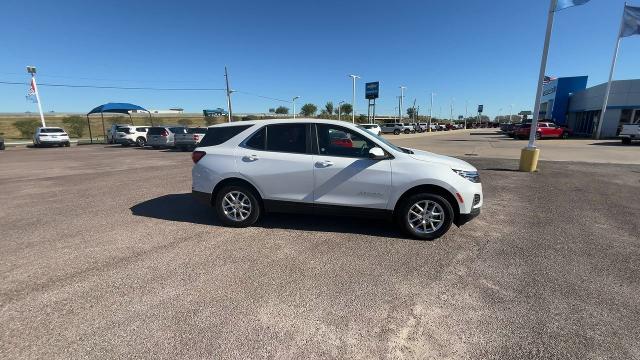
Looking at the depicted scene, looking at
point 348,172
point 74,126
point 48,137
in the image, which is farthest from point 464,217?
point 74,126

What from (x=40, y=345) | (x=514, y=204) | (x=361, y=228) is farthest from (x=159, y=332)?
(x=514, y=204)

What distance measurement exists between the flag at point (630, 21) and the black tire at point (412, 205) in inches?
1106

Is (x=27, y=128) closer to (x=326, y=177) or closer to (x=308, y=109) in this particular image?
(x=326, y=177)

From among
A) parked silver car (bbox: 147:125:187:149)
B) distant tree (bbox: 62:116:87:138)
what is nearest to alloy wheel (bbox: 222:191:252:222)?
parked silver car (bbox: 147:125:187:149)

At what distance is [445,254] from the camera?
13.4 feet

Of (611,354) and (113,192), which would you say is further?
(113,192)

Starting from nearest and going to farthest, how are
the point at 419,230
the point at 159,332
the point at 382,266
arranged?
the point at 159,332 < the point at 382,266 < the point at 419,230

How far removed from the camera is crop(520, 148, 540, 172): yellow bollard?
10773mm

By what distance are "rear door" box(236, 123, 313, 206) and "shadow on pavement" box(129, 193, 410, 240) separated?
0.50 metres

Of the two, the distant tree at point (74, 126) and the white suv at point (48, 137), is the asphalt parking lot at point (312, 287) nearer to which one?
the white suv at point (48, 137)

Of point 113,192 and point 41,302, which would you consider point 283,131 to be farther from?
point 113,192

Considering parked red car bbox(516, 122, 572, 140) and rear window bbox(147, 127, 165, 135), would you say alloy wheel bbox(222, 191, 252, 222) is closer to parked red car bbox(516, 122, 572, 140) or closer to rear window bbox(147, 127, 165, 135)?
rear window bbox(147, 127, 165, 135)

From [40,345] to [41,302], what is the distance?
75cm

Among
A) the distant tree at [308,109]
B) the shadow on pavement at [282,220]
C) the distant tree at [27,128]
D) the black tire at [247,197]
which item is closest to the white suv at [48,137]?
the distant tree at [27,128]
